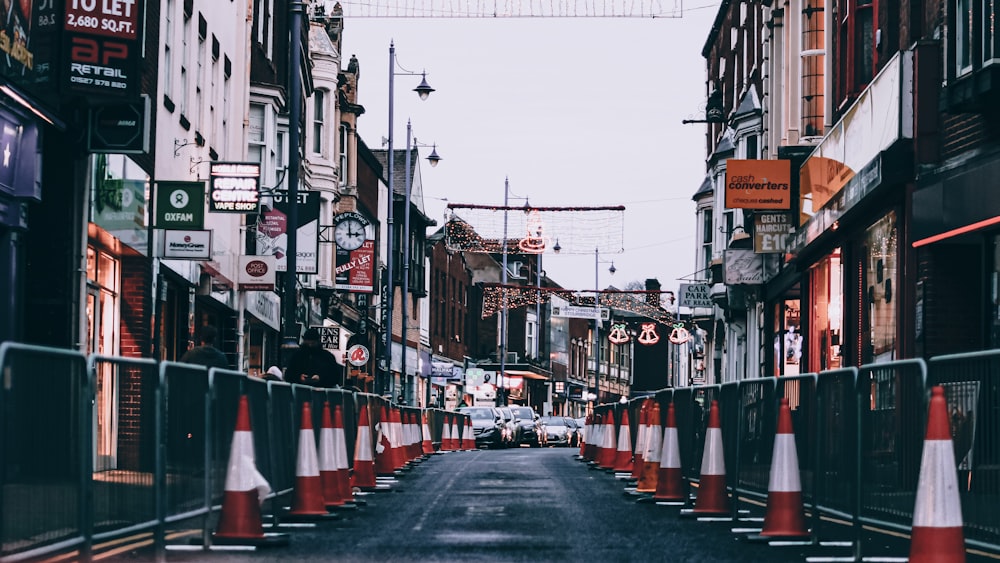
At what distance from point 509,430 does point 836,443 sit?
39.6 metres

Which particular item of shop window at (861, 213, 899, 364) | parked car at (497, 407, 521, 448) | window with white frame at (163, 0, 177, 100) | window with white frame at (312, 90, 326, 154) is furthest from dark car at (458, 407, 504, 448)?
shop window at (861, 213, 899, 364)

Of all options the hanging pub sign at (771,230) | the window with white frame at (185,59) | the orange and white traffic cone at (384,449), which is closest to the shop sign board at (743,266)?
the hanging pub sign at (771,230)

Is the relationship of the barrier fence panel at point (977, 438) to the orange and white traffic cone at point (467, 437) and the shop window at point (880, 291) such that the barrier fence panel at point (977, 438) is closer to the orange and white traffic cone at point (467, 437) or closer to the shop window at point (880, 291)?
the shop window at point (880, 291)

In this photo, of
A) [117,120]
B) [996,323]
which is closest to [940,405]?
[996,323]

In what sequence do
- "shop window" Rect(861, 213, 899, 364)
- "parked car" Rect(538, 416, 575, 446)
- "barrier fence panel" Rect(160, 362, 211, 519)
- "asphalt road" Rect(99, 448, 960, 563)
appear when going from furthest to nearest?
1. "parked car" Rect(538, 416, 575, 446)
2. "shop window" Rect(861, 213, 899, 364)
3. "asphalt road" Rect(99, 448, 960, 563)
4. "barrier fence panel" Rect(160, 362, 211, 519)

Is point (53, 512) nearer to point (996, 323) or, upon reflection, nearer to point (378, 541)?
point (378, 541)

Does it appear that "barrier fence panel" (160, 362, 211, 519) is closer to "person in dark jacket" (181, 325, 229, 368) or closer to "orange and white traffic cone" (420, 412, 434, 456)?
"person in dark jacket" (181, 325, 229, 368)

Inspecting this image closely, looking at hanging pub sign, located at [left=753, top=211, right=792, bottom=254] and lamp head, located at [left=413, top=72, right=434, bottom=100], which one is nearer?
hanging pub sign, located at [left=753, top=211, right=792, bottom=254]

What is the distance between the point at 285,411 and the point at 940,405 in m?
6.28

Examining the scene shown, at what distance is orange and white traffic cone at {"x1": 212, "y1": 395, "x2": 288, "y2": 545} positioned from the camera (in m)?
9.80

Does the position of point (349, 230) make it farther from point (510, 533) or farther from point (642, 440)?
point (510, 533)

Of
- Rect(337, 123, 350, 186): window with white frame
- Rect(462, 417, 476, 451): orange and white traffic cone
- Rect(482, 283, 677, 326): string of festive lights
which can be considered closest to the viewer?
Rect(462, 417, 476, 451): orange and white traffic cone

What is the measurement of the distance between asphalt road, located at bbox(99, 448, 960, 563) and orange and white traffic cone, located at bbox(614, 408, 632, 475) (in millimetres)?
4093

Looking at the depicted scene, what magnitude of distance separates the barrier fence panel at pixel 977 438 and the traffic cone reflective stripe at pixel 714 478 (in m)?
4.48
